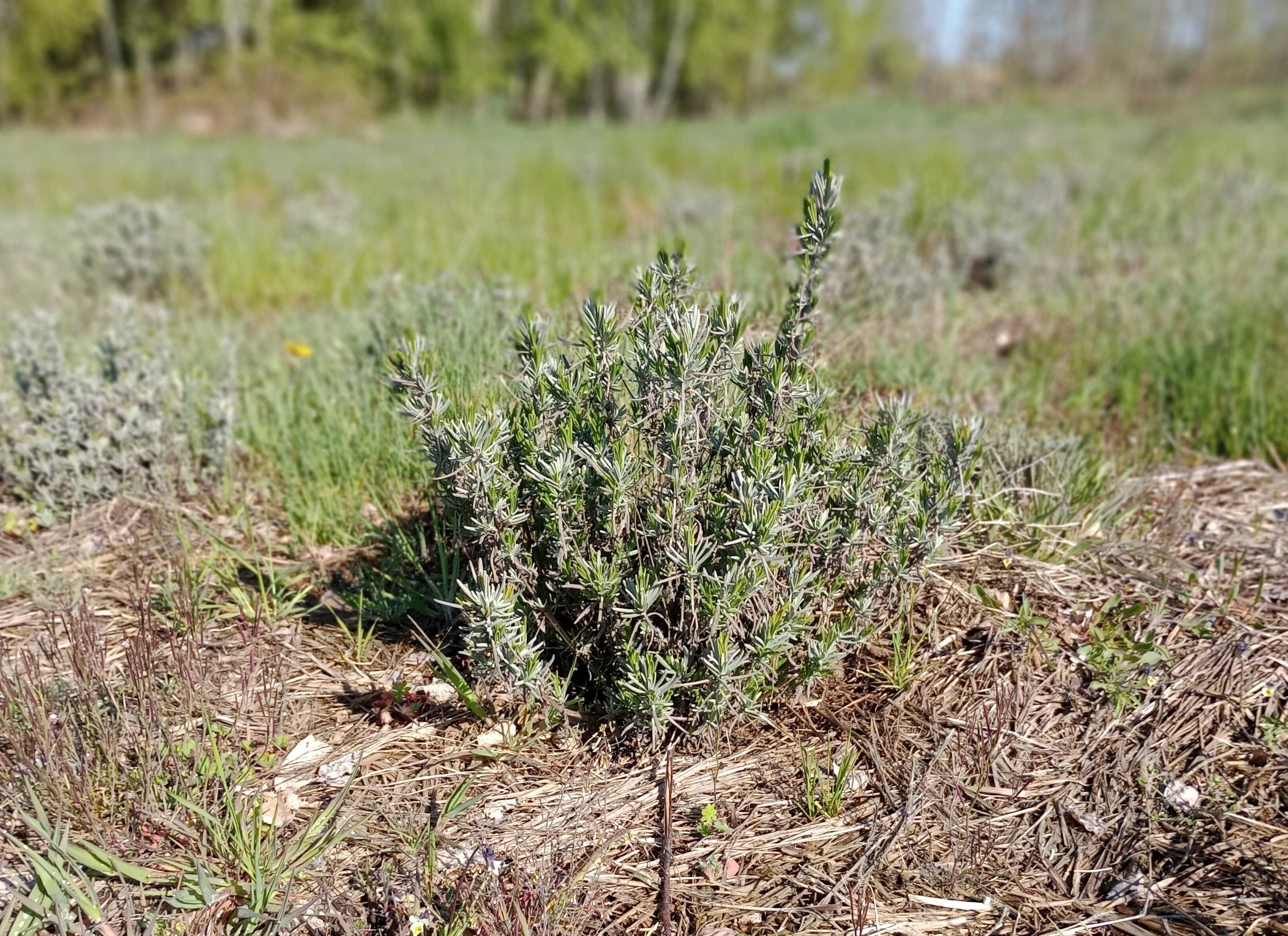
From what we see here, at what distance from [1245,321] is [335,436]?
3.20 m

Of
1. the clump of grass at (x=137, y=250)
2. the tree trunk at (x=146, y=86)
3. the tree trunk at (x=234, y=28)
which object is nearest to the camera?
the clump of grass at (x=137, y=250)

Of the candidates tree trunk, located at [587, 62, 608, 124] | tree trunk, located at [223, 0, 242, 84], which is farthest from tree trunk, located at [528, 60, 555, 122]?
tree trunk, located at [223, 0, 242, 84]

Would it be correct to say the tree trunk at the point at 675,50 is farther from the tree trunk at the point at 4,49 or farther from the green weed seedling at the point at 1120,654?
the green weed seedling at the point at 1120,654

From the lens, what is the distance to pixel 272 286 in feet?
15.5

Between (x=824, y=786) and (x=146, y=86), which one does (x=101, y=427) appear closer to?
(x=824, y=786)

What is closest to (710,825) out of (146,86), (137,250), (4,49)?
(137,250)

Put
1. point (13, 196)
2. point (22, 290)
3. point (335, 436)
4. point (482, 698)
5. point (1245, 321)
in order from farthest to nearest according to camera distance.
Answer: point (13, 196) < point (22, 290) < point (1245, 321) < point (335, 436) < point (482, 698)

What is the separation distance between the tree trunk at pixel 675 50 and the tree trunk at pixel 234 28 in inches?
476

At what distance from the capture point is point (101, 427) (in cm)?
268

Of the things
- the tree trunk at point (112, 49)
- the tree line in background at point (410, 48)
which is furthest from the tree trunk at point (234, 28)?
the tree trunk at point (112, 49)

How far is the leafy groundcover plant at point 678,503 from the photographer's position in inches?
70.0

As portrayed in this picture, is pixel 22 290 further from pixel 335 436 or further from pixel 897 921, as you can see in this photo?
pixel 897 921

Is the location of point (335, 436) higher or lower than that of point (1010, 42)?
lower

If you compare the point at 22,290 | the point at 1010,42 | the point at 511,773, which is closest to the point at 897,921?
the point at 511,773
